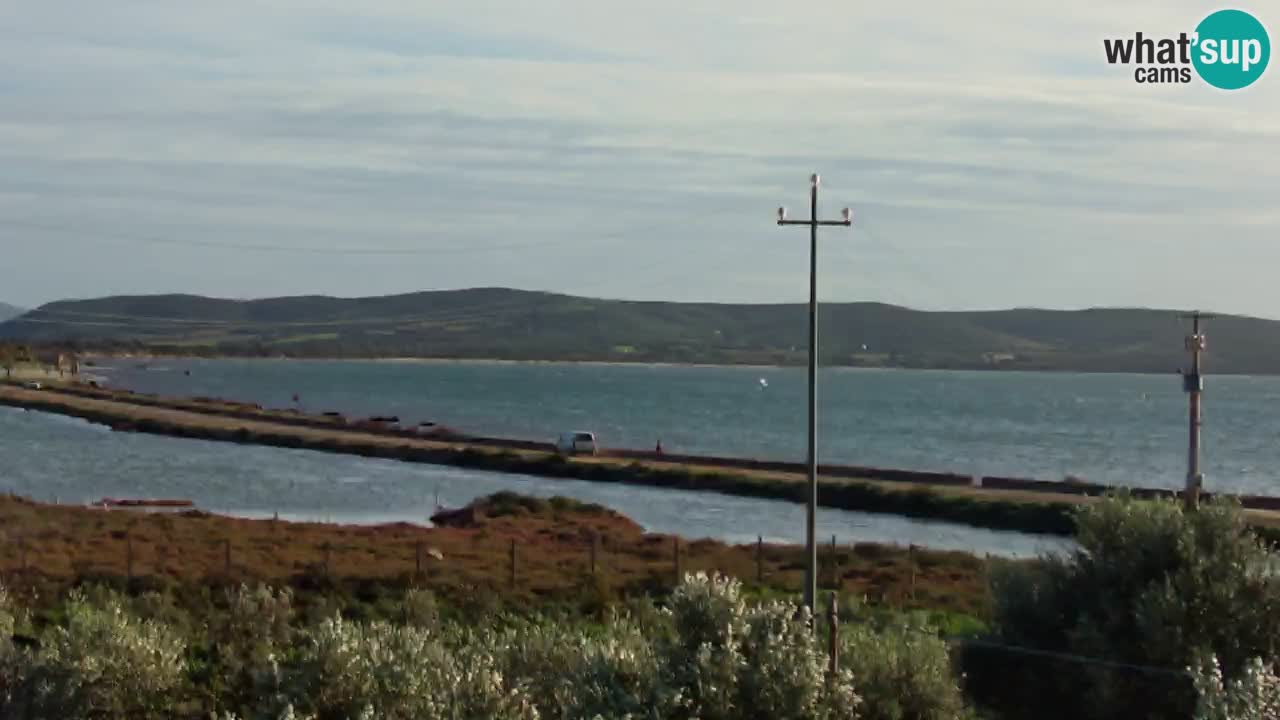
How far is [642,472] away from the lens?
254ft

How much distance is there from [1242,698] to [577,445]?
73.4 metres

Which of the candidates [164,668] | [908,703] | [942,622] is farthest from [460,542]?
[908,703]

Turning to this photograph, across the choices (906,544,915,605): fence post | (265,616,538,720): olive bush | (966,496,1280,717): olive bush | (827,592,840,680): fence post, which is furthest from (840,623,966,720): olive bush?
(906,544,915,605): fence post

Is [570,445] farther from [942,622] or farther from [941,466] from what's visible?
[942,622]

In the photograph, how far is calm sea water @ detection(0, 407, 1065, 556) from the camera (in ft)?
185

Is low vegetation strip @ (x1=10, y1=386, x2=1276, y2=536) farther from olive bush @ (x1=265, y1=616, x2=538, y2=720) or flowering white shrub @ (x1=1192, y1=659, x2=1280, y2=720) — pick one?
olive bush @ (x1=265, y1=616, x2=538, y2=720)

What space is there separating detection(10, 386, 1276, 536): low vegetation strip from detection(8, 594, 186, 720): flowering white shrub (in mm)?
39535

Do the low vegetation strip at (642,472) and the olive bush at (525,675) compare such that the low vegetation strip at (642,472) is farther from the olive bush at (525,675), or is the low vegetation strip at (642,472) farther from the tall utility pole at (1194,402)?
the olive bush at (525,675)

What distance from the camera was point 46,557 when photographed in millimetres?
36656

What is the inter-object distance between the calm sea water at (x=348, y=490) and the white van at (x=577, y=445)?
665cm

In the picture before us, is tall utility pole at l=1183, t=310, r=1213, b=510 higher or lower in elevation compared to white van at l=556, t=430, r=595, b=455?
higher

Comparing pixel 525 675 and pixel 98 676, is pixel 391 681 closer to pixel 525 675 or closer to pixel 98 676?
pixel 525 675

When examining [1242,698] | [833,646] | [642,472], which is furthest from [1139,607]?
[642,472]

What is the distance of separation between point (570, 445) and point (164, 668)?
6828cm
